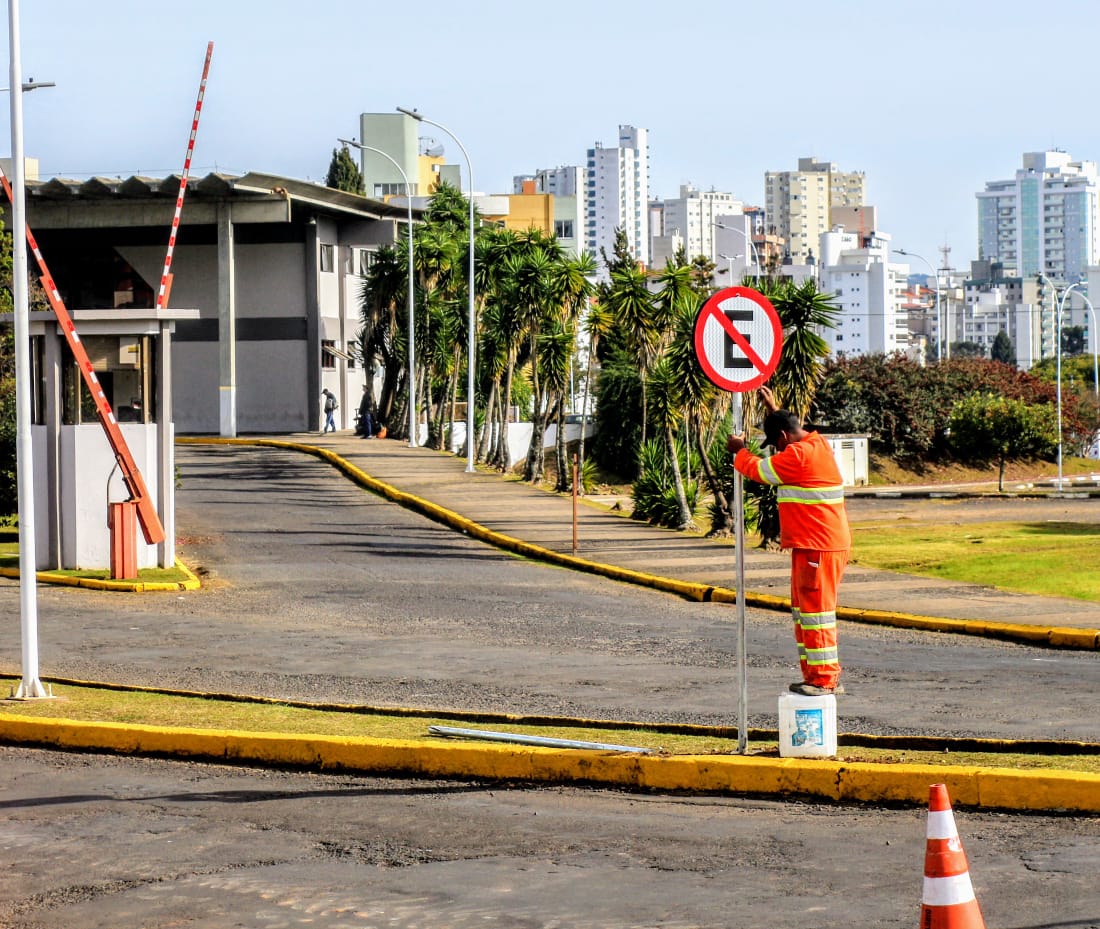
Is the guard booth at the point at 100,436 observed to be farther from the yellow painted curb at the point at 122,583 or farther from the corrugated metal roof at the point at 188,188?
the corrugated metal roof at the point at 188,188

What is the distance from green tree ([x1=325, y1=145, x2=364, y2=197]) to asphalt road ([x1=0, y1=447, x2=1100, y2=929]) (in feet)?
261

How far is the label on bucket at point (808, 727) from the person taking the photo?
838 cm

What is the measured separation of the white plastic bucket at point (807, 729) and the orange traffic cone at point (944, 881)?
3.26m

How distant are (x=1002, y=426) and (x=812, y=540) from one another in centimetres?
4904

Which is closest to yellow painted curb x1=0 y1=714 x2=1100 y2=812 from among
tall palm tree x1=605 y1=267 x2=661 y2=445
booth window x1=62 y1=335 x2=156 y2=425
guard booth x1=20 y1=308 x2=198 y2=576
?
guard booth x1=20 y1=308 x2=198 y2=576

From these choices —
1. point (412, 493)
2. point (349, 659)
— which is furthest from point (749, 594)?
point (412, 493)

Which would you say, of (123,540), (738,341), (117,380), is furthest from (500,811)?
(117,380)

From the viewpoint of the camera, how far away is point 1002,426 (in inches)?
2237

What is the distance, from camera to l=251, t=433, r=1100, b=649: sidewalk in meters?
15.9

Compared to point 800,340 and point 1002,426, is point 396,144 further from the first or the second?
point 800,340

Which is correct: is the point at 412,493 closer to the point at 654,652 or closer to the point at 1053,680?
the point at 654,652

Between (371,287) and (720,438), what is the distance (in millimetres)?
22017

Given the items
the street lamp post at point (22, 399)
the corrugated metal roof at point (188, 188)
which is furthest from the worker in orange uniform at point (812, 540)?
the corrugated metal roof at point (188, 188)

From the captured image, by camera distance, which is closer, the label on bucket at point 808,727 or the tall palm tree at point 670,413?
the label on bucket at point 808,727
